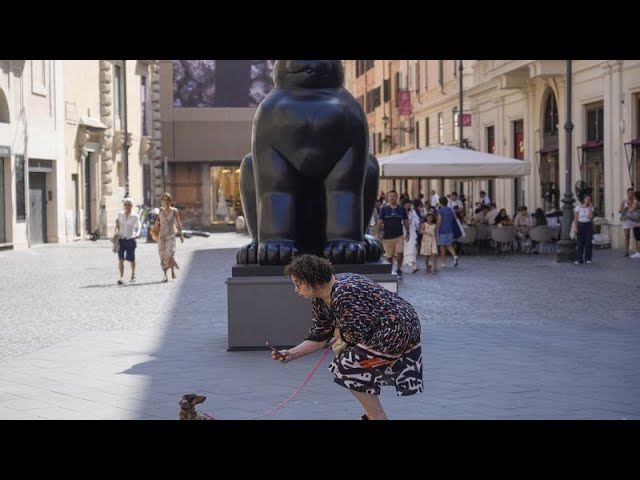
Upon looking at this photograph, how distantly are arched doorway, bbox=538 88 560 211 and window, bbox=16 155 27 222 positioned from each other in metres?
14.1

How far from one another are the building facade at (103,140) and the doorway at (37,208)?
1183 mm

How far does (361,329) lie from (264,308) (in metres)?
4.52

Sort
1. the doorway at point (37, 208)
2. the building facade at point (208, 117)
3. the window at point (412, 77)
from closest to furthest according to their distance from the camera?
the doorway at point (37, 208)
the window at point (412, 77)
the building facade at point (208, 117)

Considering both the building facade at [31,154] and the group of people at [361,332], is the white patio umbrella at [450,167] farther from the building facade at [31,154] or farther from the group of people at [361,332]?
the group of people at [361,332]

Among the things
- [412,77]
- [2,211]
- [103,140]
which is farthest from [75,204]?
[412,77]

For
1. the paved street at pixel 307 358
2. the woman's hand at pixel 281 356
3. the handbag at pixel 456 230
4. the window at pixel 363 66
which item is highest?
the window at pixel 363 66

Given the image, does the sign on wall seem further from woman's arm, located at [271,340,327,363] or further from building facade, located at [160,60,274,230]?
woman's arm, located at [271,340,327,363]

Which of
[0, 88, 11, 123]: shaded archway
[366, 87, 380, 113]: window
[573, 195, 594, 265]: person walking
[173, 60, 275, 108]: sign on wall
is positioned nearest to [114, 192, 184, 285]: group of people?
[573, 195, 594, 265]: person walking

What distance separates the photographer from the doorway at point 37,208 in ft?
99.7

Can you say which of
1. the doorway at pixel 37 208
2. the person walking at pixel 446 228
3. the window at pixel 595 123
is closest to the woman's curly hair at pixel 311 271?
the person walking at pixel 446 228

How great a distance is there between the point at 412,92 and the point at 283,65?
3986 centimetres

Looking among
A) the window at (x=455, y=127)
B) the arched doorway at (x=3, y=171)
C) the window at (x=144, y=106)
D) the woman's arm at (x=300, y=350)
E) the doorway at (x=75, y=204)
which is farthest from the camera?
the window at (x=144, y=106)

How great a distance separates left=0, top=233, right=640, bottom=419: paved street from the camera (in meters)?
7.63
